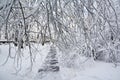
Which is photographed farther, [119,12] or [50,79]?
[119,12]

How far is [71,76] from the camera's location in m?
7.86

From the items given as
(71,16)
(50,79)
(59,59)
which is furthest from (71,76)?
(71,16)

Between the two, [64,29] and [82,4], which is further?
[64,29]

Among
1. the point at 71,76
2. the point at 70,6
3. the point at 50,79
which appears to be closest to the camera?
the point at 70,6

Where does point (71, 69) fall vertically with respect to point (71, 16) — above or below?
below

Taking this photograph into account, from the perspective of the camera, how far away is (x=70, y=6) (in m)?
2.70

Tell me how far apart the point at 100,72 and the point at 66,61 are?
2.08m

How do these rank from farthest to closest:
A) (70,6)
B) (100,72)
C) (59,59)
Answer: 1. (59,59)
2. (100,72)
3. (70,6)

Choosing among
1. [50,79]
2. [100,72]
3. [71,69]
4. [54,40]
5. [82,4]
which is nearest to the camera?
[82,4]

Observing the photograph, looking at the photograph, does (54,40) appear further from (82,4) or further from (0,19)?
(0,19)

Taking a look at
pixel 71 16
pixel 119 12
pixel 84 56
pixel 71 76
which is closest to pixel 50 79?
pixel 71 76

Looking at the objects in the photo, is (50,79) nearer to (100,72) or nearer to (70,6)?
(100,72)

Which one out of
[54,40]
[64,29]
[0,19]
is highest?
[0,19]

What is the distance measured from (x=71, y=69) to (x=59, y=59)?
4.03ft
